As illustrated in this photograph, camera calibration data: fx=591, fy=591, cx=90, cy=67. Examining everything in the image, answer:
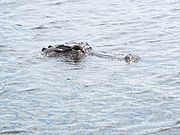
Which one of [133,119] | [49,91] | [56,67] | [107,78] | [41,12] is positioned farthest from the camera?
[41,12]

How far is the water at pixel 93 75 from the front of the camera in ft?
31.9

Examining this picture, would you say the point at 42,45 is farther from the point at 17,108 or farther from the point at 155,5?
the point at 155,5

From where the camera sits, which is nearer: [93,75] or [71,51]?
[93,75]

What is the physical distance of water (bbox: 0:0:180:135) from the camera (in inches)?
382

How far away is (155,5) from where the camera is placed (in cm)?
2028

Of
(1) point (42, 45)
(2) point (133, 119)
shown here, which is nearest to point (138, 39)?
(1) point (42, 45)

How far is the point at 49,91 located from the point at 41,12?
8.88 metres

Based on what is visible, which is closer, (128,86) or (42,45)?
(128,86)

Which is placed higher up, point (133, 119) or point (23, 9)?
point (23, 9)

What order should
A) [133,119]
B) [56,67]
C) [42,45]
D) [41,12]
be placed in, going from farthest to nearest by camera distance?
Result: [41,12] < [42,45] < [56,67] < [133,119]

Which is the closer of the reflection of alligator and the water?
the water

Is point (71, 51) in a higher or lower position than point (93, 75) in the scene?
higher

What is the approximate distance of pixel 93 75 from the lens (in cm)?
1222

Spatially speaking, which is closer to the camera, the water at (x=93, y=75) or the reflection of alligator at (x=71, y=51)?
the water at (x=93, y=75)
